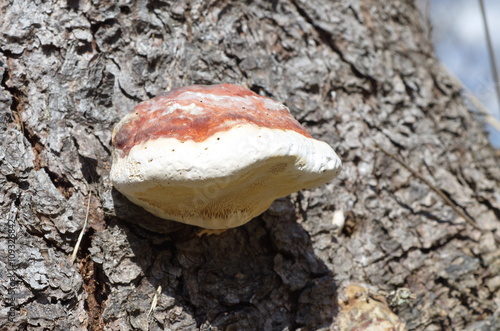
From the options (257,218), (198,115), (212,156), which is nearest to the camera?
(212,156)

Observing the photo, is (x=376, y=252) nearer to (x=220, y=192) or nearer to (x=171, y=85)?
(x=220, y=192)

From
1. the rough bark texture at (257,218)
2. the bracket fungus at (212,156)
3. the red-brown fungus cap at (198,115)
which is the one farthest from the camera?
the rough bark texture at (257,218)

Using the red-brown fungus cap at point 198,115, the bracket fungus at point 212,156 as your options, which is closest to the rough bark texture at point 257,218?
the bracket fungus at point 212,156

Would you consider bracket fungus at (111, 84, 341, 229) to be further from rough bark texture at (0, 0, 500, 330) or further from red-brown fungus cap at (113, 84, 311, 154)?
rough bark texture at (0, 0, 500, 330)

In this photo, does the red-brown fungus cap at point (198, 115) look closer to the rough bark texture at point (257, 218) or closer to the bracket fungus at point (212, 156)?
the bracket fungus at point (212, 156)

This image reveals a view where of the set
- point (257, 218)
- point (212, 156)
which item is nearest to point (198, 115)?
point (212, 156)

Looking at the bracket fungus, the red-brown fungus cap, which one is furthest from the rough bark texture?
the red-brown fungus cap

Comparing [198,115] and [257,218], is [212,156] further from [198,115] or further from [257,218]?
[257,218]
